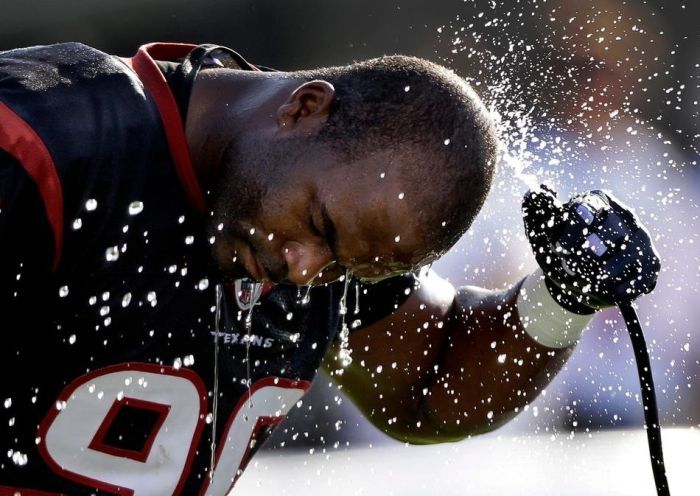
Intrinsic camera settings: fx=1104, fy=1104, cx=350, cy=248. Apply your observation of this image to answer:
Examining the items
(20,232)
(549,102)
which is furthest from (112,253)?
(549,102)

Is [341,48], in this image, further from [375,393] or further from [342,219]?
[342,219]

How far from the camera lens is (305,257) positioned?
5.20 ft

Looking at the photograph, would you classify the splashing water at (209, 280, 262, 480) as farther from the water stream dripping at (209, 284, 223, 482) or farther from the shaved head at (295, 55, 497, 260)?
the shaved head at (295, 55, 497, 260)

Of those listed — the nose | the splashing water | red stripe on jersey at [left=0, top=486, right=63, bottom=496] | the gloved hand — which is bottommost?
red stripe on jersey at [left=0, top=486, right=63, bottom=496]

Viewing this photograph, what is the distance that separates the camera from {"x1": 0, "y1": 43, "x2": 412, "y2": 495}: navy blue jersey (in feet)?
4.83

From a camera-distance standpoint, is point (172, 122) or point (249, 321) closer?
point (172, 122)

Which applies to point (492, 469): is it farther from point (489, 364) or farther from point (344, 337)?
point (344, 337)

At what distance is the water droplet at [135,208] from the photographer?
1.60 m

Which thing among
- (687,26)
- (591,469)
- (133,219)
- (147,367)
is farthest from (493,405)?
(687,26)

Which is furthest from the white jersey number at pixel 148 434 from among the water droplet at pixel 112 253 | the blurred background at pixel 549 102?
the blurred background at pixel 549 102

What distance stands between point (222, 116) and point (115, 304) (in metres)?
0.33

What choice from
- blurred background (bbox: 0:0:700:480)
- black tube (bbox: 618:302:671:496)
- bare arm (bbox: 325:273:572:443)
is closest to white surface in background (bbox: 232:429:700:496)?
blurred background (bbox: 0:0:700:480)

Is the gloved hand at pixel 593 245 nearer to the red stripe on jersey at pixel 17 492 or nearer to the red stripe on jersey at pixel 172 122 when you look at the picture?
the red stripe on jersey at pixel 172 122

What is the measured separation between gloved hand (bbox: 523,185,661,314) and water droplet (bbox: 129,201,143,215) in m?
0.73
